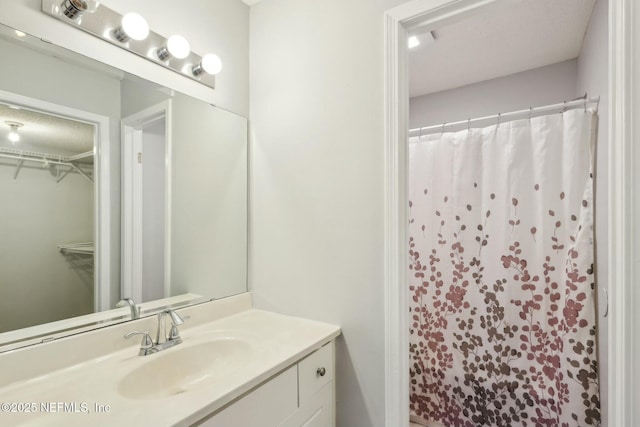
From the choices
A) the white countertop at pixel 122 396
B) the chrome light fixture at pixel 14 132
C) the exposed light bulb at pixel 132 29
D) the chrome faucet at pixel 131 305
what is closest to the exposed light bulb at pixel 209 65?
the exposed light bulb at pixel 132 29

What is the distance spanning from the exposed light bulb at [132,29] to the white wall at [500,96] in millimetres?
2242

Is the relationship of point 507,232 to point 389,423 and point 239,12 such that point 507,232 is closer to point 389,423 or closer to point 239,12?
point 389,423

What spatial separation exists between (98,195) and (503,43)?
2311 millimetres

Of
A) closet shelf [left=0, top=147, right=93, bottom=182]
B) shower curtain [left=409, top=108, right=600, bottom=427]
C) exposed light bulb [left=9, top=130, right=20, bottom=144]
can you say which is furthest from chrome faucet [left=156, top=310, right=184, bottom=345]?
shower curtain [left=409, top=108, right=600, bottom=427]

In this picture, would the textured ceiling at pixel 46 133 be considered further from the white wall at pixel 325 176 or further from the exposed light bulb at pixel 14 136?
the white wall at pixel 325 176

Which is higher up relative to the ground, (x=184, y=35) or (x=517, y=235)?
(x=184, y=35)

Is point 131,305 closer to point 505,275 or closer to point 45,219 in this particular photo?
point 45,219

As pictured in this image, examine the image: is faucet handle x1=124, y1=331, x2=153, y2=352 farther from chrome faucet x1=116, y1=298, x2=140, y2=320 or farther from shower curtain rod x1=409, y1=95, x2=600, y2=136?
shower curtain rod x1=409, y1=95, x2=600, y2=136

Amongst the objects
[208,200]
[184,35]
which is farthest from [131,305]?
[184,35]

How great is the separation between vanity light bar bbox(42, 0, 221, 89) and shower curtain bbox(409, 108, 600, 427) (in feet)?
4.56

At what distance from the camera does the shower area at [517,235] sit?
1.52m

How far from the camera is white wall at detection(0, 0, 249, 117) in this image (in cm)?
89

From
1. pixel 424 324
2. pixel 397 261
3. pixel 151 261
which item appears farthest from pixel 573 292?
pixel 151 261

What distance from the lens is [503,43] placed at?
1861 mm
